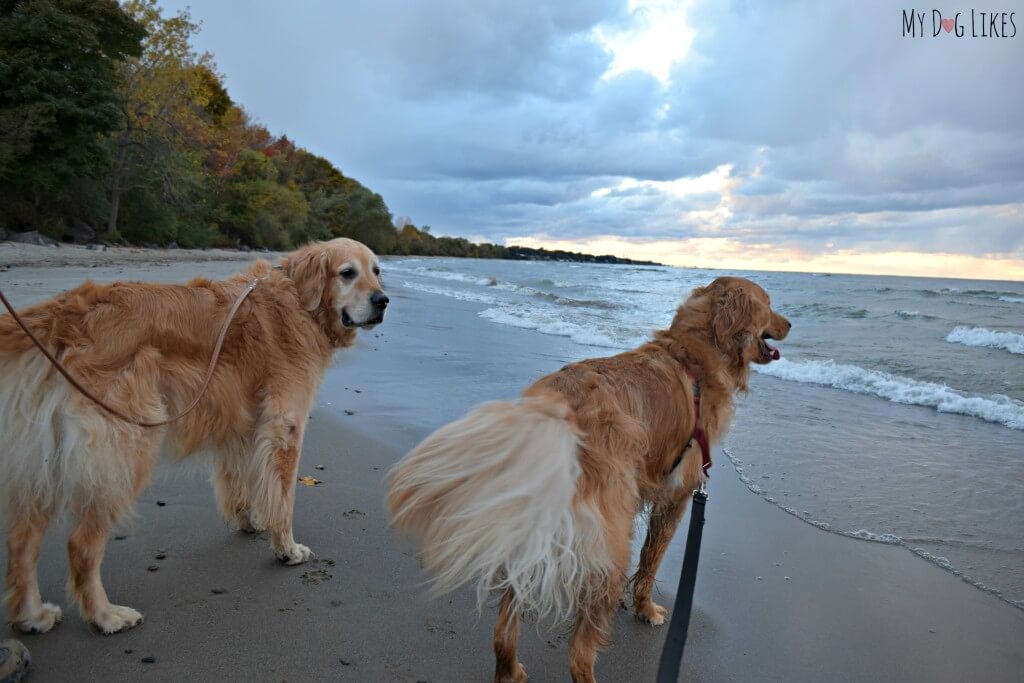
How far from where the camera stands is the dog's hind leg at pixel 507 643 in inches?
105

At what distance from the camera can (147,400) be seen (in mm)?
3129

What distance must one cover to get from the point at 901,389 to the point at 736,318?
7.08 meters

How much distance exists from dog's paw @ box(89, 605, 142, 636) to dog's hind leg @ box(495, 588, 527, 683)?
1769mm

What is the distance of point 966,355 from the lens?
Answer: 1329cm

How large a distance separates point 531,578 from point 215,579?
6.69 ft

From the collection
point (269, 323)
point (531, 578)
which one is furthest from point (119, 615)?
point (531, 578)

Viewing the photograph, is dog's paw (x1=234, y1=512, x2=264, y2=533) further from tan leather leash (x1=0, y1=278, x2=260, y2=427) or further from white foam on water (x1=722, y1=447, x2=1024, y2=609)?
white foam on water (x1=722, y1=447, x2=1024, y2=609)

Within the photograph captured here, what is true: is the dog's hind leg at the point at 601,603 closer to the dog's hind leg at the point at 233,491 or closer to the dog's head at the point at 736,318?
the dog's head at the point at 736,318

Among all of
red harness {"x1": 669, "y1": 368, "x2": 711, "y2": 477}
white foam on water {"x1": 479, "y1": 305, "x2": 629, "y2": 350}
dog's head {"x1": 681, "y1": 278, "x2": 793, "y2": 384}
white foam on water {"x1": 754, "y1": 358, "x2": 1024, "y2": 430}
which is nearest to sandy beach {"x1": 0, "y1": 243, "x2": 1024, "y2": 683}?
red harness {"x1": 669, "y1": 368, "x2": 711, "y2": 477}

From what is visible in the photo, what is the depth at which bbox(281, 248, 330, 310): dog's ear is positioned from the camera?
4133mm

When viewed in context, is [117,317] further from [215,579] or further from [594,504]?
[594,504]

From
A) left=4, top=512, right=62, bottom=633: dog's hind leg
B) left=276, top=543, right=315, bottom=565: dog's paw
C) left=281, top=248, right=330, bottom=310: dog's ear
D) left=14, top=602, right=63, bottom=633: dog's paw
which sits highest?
left=281, top=248, right=330, bottom=310: dog's ear

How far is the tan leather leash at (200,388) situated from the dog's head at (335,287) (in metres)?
0.32

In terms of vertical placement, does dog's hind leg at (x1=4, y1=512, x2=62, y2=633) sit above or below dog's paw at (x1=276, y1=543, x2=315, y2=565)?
above
